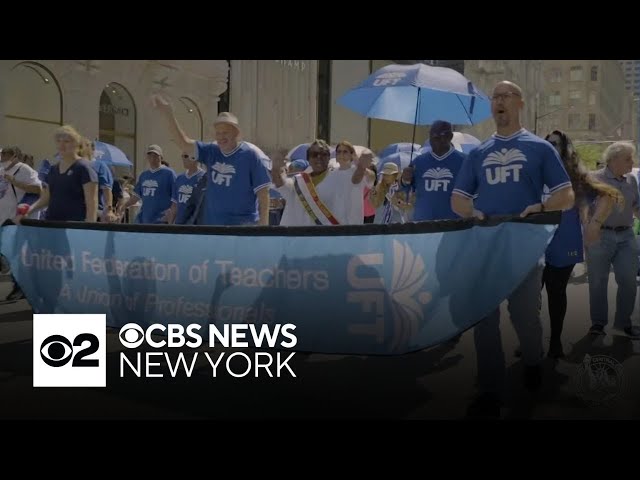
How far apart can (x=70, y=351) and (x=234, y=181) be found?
211cm

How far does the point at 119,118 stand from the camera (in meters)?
22.8

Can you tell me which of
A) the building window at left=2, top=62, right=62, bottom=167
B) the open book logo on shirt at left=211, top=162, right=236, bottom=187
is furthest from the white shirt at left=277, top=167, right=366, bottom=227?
the building window at left=2, top=62, right=62, bottom=167

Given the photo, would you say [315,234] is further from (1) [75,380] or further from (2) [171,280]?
(1) [75,380]

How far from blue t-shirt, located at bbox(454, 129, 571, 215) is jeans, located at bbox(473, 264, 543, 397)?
439 mm

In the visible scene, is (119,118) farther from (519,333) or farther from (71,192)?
(519,333)

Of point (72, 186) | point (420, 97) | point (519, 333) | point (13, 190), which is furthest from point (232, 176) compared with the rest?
point (13, 190)

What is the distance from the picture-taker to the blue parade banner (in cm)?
477

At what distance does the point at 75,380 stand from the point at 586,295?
8378 mm

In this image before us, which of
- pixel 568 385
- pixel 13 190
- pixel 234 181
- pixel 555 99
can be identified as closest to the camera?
pixel 568 385

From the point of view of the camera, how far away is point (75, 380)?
5473mm

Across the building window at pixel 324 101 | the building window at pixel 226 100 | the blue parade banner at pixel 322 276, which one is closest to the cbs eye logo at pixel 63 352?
the blue parade banner at pixel 322 276

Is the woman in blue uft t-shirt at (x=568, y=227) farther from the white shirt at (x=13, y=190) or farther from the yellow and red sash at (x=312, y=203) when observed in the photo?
the white shirt at (x=13, y=190)

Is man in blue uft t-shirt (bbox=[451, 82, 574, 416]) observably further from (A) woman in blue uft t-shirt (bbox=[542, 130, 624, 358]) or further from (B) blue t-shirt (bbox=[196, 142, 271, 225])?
(B) blue t-shirt (bbox=[196, 142, 271, 225])

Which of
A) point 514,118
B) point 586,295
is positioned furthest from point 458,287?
point 586,295
